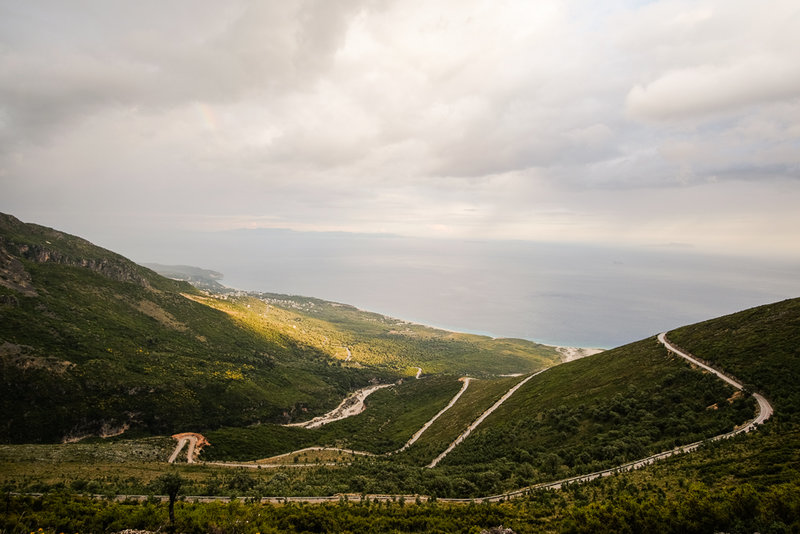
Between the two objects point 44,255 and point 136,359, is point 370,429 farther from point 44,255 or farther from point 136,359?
point 44,255

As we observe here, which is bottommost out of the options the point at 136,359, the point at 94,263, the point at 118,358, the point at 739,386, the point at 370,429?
the point at 370,429

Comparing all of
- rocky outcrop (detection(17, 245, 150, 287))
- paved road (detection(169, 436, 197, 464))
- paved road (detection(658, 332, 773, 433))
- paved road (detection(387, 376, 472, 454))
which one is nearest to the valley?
paved road (detection(658, 332, 773, 433))

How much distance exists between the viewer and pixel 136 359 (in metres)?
80.2

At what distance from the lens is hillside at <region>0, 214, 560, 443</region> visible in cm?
6050

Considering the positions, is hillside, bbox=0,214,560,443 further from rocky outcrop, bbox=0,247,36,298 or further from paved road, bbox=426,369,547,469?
paved road, bbox=426,369,547,469

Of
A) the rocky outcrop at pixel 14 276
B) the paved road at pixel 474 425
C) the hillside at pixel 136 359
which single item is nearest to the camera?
the paved road at pixel 474 425

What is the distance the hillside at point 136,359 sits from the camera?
6050cm

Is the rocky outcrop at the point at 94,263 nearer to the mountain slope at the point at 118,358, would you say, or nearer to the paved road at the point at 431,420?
the mountain slope at the point at 118,358

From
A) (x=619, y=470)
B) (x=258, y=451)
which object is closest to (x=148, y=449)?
(x=258, y=451)

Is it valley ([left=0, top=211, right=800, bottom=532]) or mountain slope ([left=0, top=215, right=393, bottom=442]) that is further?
mountain slope ([left=0, top=215, right=393, bottom=442])

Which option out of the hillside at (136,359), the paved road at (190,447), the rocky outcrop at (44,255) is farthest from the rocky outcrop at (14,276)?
the paved road at (190,447)

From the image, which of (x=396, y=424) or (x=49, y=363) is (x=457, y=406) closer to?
(x=396, y=424)

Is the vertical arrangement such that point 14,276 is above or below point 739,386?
above

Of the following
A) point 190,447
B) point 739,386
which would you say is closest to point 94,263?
point 190,447
